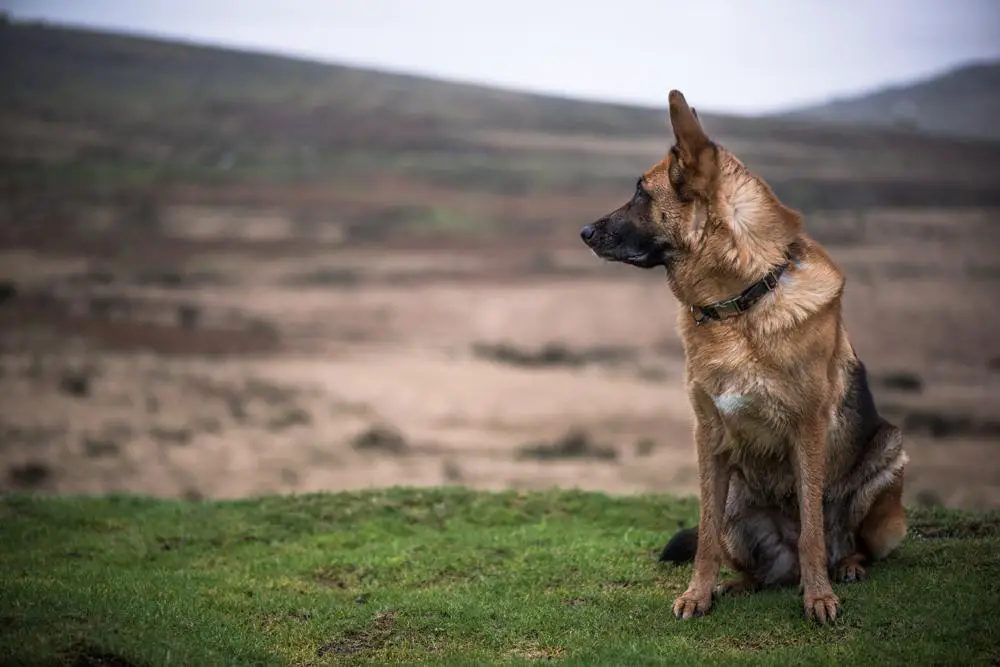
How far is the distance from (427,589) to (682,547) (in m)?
2.05

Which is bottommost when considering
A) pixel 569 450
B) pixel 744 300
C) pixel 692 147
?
pixel 569 450

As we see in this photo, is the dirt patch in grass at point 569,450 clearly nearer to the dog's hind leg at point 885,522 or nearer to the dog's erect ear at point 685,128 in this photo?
the dog's hind leg at point 885,522

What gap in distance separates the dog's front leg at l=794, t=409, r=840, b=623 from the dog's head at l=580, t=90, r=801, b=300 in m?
1.09

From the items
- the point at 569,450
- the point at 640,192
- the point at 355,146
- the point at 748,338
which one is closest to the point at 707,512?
the point at 748,338

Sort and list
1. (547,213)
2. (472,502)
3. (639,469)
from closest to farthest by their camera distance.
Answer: (472,502) → (639,469) → (547,213)

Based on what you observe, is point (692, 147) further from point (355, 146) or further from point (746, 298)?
point (355, 146)

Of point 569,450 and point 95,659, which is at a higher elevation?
point 95,659

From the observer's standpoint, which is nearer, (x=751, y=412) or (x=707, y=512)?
(x=751, y=412)

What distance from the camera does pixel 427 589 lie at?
8461 millimetres

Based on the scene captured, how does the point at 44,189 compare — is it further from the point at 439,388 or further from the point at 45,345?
the point at 439,388

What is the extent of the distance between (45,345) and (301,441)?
429 inches

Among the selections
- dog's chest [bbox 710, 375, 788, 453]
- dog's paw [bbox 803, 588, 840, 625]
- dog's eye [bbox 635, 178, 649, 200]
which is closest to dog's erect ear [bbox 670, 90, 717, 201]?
dog's eye [bbox 635, 178, 649, 200]

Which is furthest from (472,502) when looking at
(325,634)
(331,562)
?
(325,634)

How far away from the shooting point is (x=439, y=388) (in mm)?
27031
